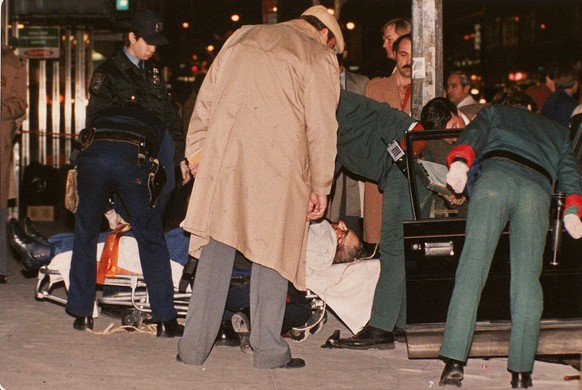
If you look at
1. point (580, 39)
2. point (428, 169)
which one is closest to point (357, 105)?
point (428, 169)

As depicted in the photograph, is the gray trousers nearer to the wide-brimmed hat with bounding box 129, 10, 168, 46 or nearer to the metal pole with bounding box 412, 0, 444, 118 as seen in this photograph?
the wide-brimmed hat with bounding box 129, 10, 168, 46

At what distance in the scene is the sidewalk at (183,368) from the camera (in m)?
5.99

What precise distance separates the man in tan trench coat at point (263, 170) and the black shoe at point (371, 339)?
0.85m

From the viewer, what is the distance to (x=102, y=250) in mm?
7578

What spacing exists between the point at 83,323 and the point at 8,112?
8.00 ft

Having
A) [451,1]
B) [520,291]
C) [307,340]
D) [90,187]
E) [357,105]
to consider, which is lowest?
[307,340]

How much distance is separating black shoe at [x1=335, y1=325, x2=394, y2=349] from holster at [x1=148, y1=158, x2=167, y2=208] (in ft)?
5.08

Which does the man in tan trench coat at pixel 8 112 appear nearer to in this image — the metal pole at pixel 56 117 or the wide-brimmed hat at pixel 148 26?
the wide-brimmed hat at pixel 148 26

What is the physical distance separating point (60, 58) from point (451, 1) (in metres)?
8.51

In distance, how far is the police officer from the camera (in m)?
7.03

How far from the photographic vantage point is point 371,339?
7004mm

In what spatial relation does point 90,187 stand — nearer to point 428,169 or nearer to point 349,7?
point 428,169

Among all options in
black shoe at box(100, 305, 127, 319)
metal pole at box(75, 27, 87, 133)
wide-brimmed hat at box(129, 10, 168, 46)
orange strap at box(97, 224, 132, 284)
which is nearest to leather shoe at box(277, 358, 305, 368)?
orange strap at box(97, 224, 132, 284)

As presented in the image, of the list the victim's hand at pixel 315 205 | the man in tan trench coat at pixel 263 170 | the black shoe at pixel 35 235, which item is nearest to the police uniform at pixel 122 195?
the black shoe at pixel 35 235
